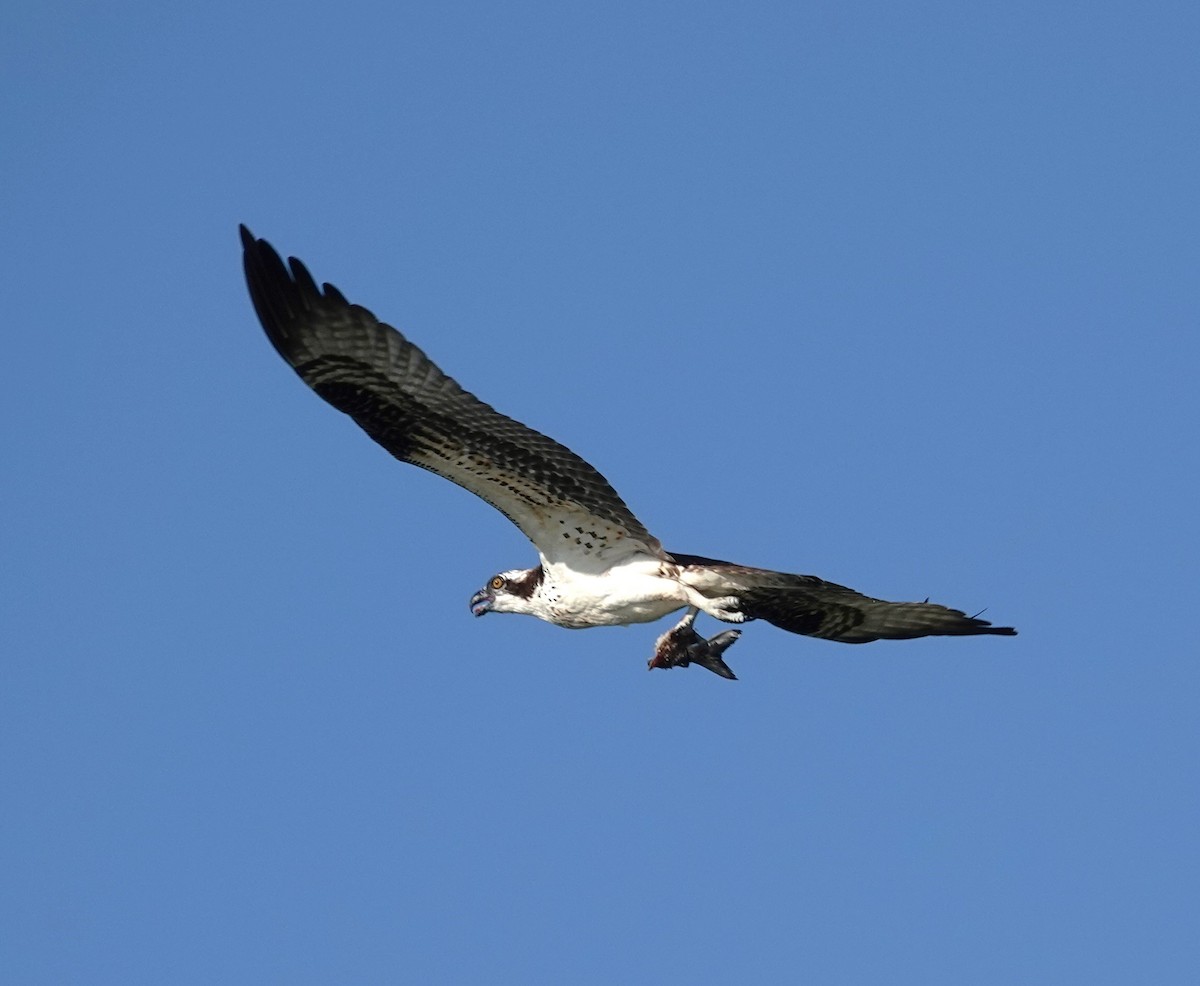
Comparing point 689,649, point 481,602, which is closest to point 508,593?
point 481,602

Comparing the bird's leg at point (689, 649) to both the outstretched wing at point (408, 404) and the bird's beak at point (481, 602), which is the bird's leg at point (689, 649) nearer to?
the outstretched wing at point (408, 404)

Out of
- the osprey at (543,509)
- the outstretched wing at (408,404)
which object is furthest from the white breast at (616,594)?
the outstretched wing at (408,404)

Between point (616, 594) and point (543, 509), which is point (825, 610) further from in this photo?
point (543, 509)

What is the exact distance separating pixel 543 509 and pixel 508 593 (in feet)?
3.64

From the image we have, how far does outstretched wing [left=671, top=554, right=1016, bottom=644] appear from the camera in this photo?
1366 cm

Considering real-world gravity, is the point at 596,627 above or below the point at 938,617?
below

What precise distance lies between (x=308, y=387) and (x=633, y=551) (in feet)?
8.38

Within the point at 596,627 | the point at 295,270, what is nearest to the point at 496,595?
the point at 596,627

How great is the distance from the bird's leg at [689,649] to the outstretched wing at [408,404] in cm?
92

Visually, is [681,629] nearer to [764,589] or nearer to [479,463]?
[764,589]

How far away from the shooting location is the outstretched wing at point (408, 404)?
13031 mm

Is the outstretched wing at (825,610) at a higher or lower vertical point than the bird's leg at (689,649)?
higher

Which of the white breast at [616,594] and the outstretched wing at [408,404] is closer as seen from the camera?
the outstretched wing at [408,404]

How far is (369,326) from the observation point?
13.0 metres
